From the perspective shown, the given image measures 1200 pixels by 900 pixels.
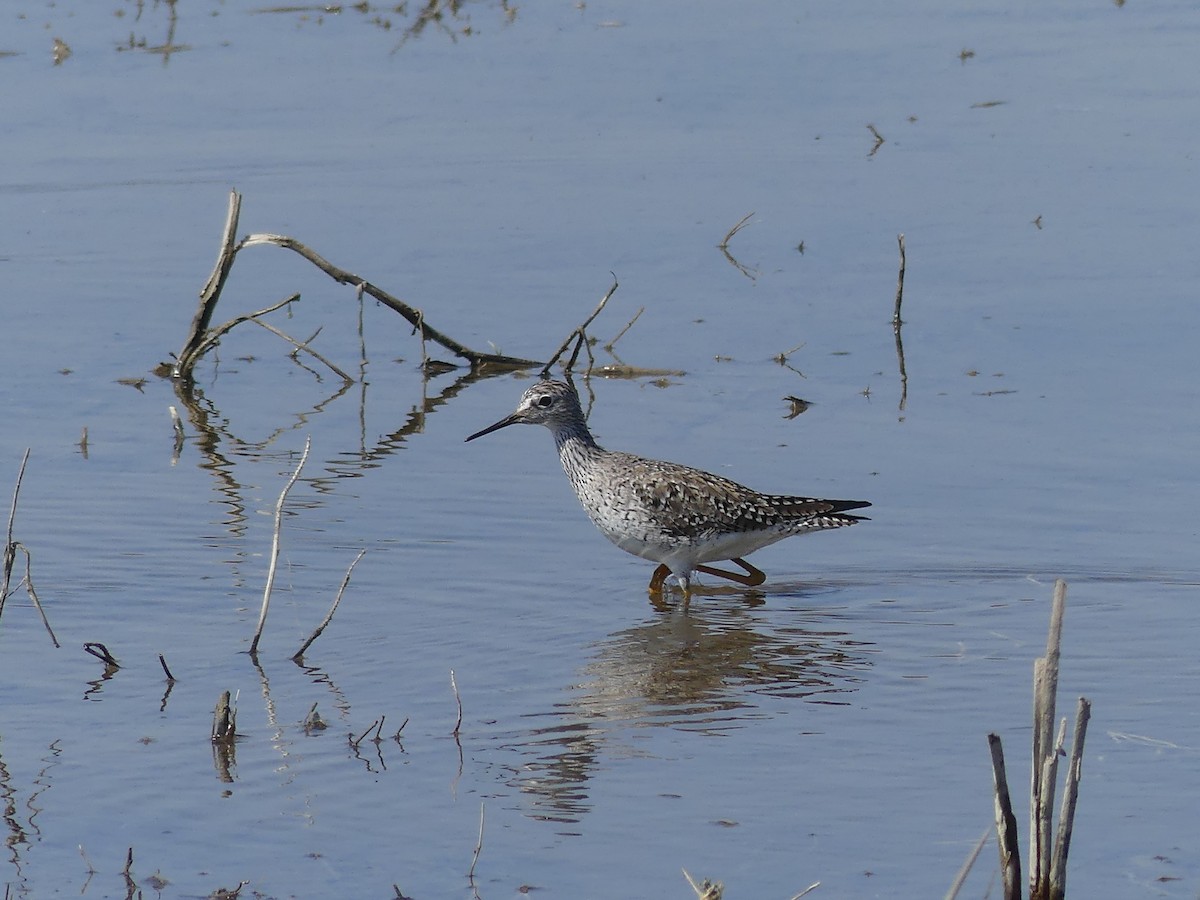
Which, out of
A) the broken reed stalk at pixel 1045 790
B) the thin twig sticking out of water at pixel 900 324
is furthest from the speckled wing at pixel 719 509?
the broken reed stalk at pixel 1045 790

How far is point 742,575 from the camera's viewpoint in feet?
32.5

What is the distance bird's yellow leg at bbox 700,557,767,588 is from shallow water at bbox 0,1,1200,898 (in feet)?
0.44

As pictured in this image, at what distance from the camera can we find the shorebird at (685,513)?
9.39m

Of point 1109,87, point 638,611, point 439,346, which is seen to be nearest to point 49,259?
point 439,346

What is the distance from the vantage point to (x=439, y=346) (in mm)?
12914

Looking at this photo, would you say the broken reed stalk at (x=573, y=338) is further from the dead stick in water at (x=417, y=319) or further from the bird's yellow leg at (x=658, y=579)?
the bird's yellow leg at (x=658, y=579)

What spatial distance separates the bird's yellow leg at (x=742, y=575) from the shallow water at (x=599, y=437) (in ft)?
0.44

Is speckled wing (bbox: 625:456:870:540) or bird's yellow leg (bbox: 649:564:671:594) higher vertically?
speckled wing (bbox: 625:456:870:540)

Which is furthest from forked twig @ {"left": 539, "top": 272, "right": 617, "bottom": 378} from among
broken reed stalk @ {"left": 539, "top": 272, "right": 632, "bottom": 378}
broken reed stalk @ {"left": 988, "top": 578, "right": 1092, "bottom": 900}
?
broken reed stalk @ {"left": 988, "top": 578, "right": 1092, "bottom": 900}

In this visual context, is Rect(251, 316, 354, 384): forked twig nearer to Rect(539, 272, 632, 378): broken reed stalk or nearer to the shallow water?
the shallow water

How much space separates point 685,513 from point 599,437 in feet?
6.16

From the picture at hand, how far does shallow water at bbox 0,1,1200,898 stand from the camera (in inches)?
252

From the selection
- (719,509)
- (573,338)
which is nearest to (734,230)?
(573,338)

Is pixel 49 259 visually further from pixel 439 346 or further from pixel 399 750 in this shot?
pixel 399 750
